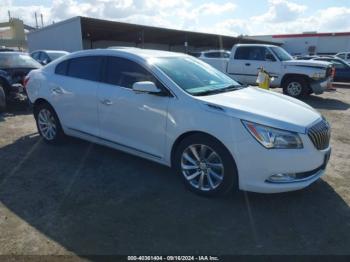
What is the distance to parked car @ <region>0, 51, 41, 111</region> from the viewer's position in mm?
8922

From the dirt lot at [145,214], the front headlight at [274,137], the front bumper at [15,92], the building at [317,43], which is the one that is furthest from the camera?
the building at [317,43]

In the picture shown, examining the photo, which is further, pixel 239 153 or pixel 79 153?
pixel 79 153

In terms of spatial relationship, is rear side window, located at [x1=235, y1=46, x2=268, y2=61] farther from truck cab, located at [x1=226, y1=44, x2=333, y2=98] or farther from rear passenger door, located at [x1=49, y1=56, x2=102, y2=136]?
rear passenger door, located at [x1=49, y1=56, x2=102, y2=136]

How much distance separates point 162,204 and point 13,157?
2941mm

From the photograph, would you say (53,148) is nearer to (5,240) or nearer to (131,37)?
(5,240)

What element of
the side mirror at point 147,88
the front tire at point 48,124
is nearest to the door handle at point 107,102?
the side mirror at point 147,88

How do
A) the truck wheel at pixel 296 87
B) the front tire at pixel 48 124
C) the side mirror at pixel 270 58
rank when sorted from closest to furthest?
the front tire at pixel 48 124, the truck wheel at pixel 296 87, the side mirror at pixel 270 58

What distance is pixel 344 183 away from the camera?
4.58 metres

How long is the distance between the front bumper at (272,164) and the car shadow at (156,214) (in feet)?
1.07

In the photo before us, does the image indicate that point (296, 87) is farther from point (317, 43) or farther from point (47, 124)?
point (317, 43)

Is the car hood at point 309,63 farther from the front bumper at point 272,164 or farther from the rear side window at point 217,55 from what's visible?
the front bumper at point 272,164

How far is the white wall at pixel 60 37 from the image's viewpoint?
79.7 ft

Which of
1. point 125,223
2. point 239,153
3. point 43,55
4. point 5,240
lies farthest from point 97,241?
point 43,55

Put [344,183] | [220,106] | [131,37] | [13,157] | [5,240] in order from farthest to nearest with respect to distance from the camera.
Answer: [131,37] → [13,157] → [344,183] → [220,106] → [5,240]
